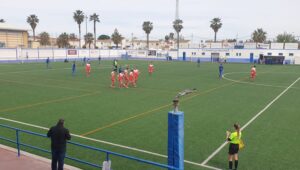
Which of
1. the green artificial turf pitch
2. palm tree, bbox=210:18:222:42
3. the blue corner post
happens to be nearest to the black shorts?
the green artificial turf pitch

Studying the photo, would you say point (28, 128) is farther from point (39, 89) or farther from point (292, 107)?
point (292, 107)

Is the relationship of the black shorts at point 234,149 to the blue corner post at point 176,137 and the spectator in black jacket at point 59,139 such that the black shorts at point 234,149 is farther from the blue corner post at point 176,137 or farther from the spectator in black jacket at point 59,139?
the spectator in black jacket at point 59,139

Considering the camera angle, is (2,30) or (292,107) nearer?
(292,107)

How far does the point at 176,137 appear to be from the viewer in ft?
24.8

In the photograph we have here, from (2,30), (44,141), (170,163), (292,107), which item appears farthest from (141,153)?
(2,30)

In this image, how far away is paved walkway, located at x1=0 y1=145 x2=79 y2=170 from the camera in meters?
9.30

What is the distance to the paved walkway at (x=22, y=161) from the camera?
930cm

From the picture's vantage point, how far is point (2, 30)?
259ft

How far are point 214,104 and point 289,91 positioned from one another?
10.7 meters

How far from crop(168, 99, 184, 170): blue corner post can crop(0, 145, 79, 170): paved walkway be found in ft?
11.3

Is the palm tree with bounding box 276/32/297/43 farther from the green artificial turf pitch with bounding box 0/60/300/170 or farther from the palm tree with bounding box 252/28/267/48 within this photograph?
the green artificial turf pitch with bounding box 0/60/300/170

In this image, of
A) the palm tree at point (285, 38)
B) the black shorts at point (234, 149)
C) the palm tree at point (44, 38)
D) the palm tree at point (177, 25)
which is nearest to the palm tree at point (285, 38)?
the palm tree at point (285, 38)

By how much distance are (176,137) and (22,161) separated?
5.48 m

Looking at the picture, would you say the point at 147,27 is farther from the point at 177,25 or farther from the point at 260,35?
the point at 260,35
